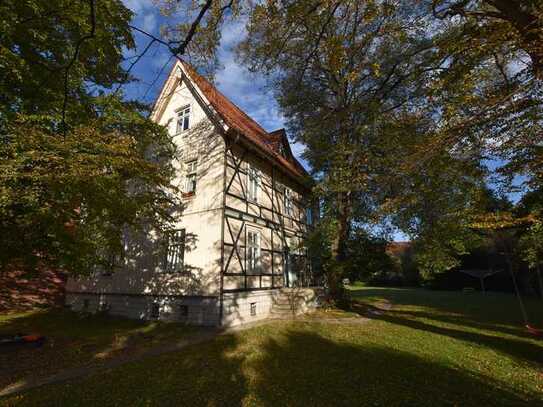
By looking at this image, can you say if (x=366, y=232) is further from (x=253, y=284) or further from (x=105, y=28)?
(x=105, y=28)

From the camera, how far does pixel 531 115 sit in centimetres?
514

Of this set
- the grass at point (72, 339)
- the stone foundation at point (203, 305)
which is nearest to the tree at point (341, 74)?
the stone foundation at point (203, 305)

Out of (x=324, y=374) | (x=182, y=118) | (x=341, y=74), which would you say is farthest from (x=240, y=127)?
(x=324, y=374)

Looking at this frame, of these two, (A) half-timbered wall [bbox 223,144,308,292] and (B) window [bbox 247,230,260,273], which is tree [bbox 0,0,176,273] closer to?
(A) half-timbered wall [bbox 223,144,308,292]

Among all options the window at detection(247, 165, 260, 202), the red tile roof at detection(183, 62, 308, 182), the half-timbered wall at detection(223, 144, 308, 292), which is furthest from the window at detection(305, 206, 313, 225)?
the window at detection(247, 165, 260, 202)

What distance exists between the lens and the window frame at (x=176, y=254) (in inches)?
459

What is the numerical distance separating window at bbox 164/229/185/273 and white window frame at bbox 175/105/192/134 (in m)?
5.48

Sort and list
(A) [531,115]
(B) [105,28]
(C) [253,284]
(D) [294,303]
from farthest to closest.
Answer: (D) [294,303] < (C) [253,284] < (B) [105,28] < (A) [531,115]

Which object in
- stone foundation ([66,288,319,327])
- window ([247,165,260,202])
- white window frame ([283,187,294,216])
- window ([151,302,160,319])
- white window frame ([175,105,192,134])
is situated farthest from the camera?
white window frame ([283,187,294,216])

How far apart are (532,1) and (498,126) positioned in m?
2.14

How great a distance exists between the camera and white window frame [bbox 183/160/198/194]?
41.8 feet

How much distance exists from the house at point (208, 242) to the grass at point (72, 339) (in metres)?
1.13

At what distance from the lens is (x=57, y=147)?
603 centimetres

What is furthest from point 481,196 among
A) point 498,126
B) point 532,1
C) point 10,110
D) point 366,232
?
point 10,110
